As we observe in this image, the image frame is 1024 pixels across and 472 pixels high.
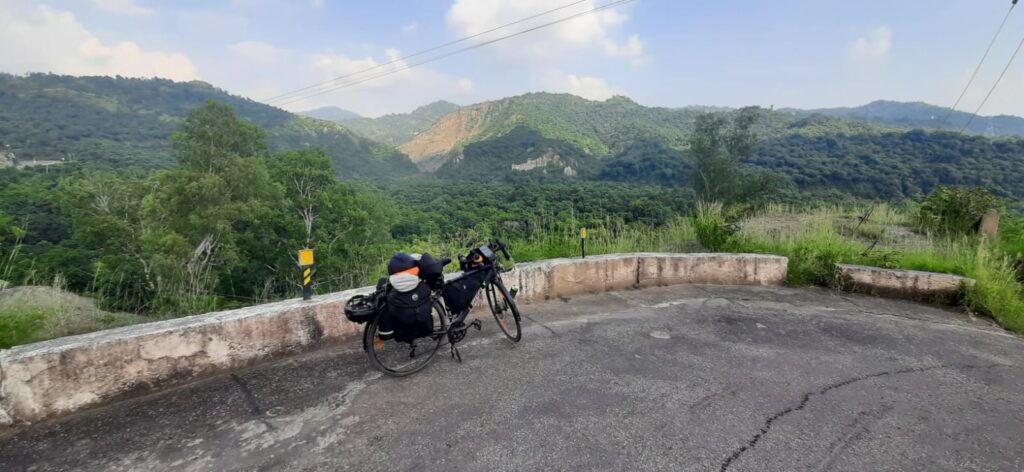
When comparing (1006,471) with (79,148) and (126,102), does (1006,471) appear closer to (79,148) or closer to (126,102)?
(79,148)

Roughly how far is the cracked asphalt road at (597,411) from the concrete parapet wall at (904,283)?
4.68ft

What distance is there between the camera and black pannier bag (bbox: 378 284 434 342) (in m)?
3.08

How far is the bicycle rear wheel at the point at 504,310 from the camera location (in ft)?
12.3

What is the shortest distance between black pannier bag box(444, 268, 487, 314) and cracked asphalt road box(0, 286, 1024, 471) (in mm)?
410

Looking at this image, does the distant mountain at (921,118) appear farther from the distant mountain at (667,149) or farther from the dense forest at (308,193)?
the dense forest at (308,193)

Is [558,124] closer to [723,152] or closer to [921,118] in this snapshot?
[723,152]

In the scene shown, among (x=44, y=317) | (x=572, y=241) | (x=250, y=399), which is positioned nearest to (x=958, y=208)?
(x=572, y=241)

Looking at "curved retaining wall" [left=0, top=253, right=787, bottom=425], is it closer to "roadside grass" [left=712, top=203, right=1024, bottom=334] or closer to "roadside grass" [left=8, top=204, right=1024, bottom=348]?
"roadside grass" [left=8, top=204, right=1024, bottom=348]

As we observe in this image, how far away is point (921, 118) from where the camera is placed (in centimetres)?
12225

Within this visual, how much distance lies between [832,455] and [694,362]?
1.16m

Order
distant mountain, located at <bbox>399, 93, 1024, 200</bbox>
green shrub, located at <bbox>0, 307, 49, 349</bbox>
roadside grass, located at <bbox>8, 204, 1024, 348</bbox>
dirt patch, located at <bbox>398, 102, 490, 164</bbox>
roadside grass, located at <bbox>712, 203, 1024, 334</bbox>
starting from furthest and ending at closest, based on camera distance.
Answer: dirt patch, located at <bbox>398, 102, 490, 164</bbox> → distant mountain, located at <bbox>399, 93, 1024, 200</bbox> → roadside grass, located at <bbox>712, 203, 1024, 334</bbox> → roadside grass, located at <bbox>8, 204, 1024, 348</bbox> → green shrub, located at <bbox>0, 307, 49, 349</bbox>

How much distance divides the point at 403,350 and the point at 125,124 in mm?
145631

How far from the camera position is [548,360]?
136 inches

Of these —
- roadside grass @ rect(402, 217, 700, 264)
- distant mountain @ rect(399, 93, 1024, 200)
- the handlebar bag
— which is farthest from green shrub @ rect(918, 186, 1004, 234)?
the handlebar bag
